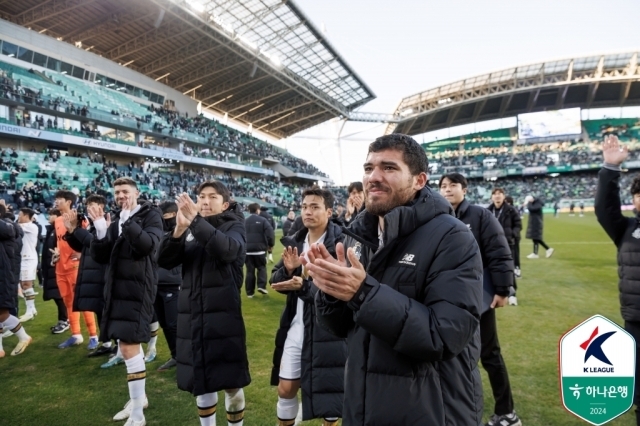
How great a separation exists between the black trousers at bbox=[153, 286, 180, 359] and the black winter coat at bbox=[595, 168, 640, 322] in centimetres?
455

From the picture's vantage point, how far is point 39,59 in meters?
30.3

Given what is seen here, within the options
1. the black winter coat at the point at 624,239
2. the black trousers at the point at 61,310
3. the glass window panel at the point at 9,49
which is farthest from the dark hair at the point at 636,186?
the glass window panel at the point at 9,49

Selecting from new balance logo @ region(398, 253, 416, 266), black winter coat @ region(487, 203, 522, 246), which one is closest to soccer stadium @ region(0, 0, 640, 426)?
new balance logo @ region(398, 253, 416, 266)

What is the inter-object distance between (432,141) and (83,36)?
55212 millimetres

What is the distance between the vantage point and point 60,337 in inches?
244

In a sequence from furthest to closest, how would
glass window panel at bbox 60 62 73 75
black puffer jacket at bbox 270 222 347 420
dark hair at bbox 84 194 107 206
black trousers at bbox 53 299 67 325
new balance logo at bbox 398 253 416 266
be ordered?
glass window panel at bbox 60 62 73 75 → black trousers at bbox 53 299 67 325 → dark hair at bbox 84 194 107 206 → black puffer jacket at bbox 270 222 347 420 → new balance logo at bbox 398 253 416 266

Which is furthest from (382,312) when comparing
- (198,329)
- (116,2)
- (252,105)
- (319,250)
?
(252,105)

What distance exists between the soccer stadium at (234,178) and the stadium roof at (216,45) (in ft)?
0.70

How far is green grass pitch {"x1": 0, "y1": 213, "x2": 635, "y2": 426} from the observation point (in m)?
3.67

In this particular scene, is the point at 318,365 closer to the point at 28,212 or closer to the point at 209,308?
the point at 209,308

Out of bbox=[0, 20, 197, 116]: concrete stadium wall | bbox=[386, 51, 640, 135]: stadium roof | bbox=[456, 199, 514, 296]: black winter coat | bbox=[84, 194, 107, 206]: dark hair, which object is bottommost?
A: bbox=[456, 199, 514, 296]: black winter coat

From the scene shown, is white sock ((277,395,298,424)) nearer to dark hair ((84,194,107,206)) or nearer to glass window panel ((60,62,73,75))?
dark hair ((84,194,107,206))

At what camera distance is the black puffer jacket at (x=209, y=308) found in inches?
116

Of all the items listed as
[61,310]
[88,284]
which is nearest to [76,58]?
[61,310]
